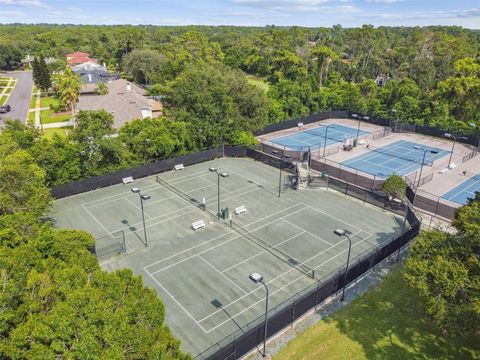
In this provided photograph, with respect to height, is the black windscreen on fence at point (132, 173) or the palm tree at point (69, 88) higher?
the palm tree at point (69, 88)

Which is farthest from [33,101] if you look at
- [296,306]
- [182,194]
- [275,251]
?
[296,306]

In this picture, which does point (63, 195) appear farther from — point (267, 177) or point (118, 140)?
point (267, 177)

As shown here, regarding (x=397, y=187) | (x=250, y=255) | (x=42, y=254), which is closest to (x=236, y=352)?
(x=250, y=255)

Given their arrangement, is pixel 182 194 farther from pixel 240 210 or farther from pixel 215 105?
pixel 215 105

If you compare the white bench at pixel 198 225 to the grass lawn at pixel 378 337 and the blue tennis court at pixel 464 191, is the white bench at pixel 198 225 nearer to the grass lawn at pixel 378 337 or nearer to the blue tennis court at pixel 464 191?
the grass lawn at pixel 378 337

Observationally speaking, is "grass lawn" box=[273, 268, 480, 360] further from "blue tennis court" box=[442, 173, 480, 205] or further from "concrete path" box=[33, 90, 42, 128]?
"concrete path" box=[33, 90, 42, 128]

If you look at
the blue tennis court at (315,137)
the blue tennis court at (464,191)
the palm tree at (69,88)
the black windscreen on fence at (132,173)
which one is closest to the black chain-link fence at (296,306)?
the blue tennis court at (464,191)
